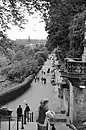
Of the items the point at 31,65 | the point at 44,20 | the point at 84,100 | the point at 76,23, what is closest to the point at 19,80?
the point at 31,65

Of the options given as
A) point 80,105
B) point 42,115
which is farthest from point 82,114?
point 42,115

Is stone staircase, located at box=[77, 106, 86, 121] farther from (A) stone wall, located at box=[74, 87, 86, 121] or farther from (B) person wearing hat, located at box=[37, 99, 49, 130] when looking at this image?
(B) person wearing hat, located at box=[37, 99, 49, 130]

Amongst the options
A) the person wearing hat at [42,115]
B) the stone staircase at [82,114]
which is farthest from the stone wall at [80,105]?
the person wearing hat at [42,115]

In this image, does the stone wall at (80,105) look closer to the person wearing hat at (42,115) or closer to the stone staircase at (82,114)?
the stone staircase at (82,114)

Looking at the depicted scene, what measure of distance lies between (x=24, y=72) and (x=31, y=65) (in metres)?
4.38

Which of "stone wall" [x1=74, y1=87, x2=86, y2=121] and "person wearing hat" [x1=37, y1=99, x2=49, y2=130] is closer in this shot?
"person wearing hat" [x1=37, y1=99, x2=49, y2=130]

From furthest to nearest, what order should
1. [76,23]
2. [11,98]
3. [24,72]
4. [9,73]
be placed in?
[24,72], [9,73], [11,98], [76,23]

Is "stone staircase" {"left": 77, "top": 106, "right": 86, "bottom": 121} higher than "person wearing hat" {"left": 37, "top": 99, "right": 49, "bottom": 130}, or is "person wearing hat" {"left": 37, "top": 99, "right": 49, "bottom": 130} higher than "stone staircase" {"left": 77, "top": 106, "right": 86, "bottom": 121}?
"person wearing hat" {"left": 37, "top": 99, "right": 49, "bottom": 130}

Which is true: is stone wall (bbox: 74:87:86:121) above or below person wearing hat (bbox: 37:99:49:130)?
below

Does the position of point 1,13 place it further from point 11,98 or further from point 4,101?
point 11,98

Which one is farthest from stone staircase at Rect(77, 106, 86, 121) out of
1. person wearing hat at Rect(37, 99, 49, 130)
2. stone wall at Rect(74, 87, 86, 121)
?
person wearing hat at Rect(37, 99, 49, 130)

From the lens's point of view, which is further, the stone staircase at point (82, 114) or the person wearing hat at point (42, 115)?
the stone staircase at point (82, 114)

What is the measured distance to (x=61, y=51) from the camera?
2591 centimetres

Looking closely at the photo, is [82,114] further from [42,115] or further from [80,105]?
[42,115]
